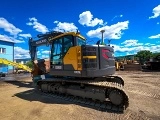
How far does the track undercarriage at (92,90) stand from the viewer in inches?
286

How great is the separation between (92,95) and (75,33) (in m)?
3.09

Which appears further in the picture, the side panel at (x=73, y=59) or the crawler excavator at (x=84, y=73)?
the side panel at (x=73, y=59)

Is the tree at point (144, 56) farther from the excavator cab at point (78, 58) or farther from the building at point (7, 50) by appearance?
the excavator cab at point (78, 58)

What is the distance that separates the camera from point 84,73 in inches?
318

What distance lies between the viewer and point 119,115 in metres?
6.66

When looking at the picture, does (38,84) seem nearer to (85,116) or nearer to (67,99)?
(67,99)

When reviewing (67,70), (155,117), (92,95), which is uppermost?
(67,70)

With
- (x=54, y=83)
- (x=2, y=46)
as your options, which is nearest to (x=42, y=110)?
(x=54, y=83)

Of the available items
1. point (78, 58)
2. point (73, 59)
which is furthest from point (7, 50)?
point (78, 58)

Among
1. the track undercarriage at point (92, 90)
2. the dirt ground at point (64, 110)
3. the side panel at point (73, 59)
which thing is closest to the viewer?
the dirt ground at point (64, 110)

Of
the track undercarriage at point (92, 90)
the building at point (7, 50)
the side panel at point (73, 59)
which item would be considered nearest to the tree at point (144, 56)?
the building at point (7, 50)

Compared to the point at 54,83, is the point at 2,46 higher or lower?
higher

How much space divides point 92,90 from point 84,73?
85 cm

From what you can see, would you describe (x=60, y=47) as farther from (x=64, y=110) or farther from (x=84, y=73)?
(x=64, y=110)
